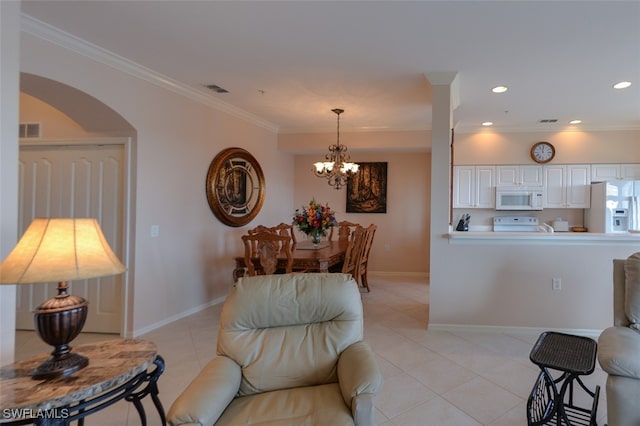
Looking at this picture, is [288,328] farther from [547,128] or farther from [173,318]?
[547,128]

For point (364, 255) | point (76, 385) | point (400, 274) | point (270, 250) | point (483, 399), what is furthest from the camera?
point (400, 274)

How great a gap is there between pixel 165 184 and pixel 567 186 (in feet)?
20.2

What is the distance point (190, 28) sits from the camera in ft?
8.87

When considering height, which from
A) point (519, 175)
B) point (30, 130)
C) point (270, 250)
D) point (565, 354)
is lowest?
point (565, 354)

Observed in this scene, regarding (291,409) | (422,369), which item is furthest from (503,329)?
(291,409)

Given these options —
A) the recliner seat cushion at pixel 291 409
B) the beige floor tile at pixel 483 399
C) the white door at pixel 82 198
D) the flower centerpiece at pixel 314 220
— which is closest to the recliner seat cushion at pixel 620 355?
the beige floor tile at pixel 483 399

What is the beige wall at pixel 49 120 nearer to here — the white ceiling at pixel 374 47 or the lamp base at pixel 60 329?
the white ceiling at pixel 374 47

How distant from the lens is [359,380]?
1497 millimetres

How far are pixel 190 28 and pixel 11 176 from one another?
5.26 ft

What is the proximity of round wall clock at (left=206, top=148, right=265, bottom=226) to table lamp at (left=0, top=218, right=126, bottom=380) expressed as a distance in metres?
3.08

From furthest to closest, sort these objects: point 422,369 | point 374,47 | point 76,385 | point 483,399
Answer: point 374,47, point 422,369, point 483,399, point 76,385

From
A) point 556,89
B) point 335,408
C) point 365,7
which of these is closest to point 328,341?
point 335,408

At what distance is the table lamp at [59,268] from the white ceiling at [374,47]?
68.6 inches

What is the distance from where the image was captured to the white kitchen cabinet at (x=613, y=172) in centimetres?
564
